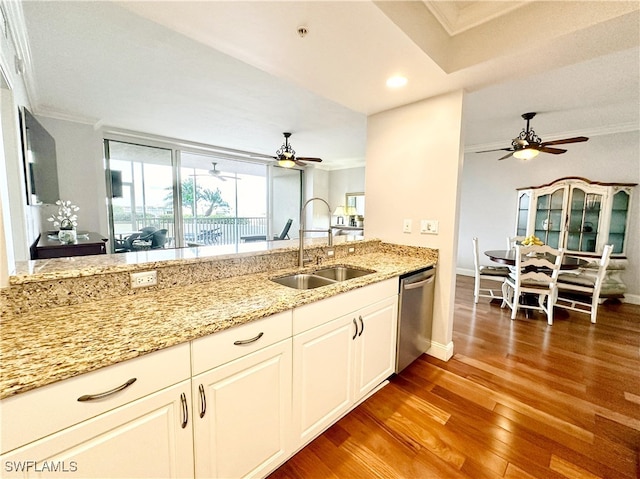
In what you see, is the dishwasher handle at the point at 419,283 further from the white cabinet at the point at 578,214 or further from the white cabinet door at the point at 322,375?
the white cabinet at the point at 578,214

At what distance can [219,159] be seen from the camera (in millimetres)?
6168

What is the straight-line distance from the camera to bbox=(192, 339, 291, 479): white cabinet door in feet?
3.38

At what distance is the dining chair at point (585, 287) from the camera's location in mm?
3166

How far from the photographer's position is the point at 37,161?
302cm

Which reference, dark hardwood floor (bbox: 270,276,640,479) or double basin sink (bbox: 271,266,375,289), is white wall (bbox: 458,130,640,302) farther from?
double basin sink (bbox: 271,266,375,289)

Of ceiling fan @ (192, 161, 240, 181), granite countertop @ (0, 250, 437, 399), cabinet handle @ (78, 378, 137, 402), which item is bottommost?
cabinet handle @ (78, 378, 137, 402)

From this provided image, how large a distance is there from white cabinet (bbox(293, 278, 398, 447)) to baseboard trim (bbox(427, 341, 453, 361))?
0.71 meters

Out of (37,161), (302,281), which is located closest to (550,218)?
(302,281)

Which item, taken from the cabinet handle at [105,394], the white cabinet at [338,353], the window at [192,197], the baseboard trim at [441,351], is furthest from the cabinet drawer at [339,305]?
the window at [192,197]

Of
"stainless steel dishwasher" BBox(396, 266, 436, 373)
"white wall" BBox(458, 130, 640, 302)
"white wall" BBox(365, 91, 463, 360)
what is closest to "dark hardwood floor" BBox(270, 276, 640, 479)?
"stainless steel dishwasher" BBox(396, 266, 436, 373)

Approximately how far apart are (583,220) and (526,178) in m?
1.02

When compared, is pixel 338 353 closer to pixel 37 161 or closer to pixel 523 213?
pixel 37 161

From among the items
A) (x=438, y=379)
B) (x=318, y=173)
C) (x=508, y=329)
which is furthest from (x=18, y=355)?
(x=318, y=173)

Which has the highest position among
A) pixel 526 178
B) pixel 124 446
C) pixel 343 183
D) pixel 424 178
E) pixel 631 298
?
pixel 343 183
